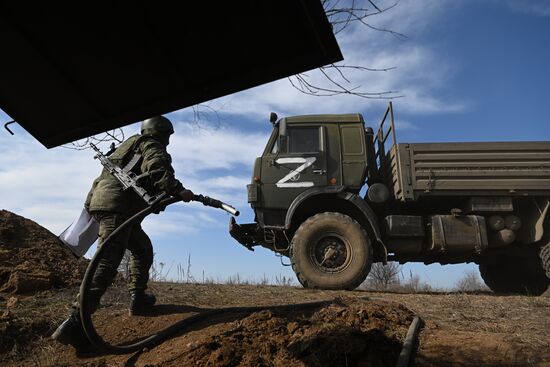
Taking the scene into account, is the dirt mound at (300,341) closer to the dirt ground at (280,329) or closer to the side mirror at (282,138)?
the dirt ground at (280,329)

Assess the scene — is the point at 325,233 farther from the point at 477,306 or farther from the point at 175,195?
the point at 175,195

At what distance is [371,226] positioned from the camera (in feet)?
21.0

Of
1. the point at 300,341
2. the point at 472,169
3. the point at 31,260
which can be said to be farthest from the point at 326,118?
the point at 31,260

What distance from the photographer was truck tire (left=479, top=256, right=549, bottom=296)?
735 cm

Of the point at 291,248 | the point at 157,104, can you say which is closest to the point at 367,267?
the point at 291,248

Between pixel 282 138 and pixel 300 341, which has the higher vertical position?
pixel 282 138

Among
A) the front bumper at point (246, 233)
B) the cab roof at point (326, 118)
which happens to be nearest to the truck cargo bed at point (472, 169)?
the cab roof at point (326, 118)

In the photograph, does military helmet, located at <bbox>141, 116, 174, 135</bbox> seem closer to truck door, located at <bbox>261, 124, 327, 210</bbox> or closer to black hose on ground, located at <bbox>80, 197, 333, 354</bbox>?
black hose on ground, located at <bbox>80, 197, 333, 354</bbox>

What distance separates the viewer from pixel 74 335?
3.39 metres

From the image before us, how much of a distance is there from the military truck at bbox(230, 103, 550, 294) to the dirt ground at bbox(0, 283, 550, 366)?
1.58 meters

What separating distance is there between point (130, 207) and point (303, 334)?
191 cm

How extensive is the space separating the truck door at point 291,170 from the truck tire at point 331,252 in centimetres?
57

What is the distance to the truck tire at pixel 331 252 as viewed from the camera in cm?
615

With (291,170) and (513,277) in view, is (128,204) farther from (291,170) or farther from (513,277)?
(513,277)
